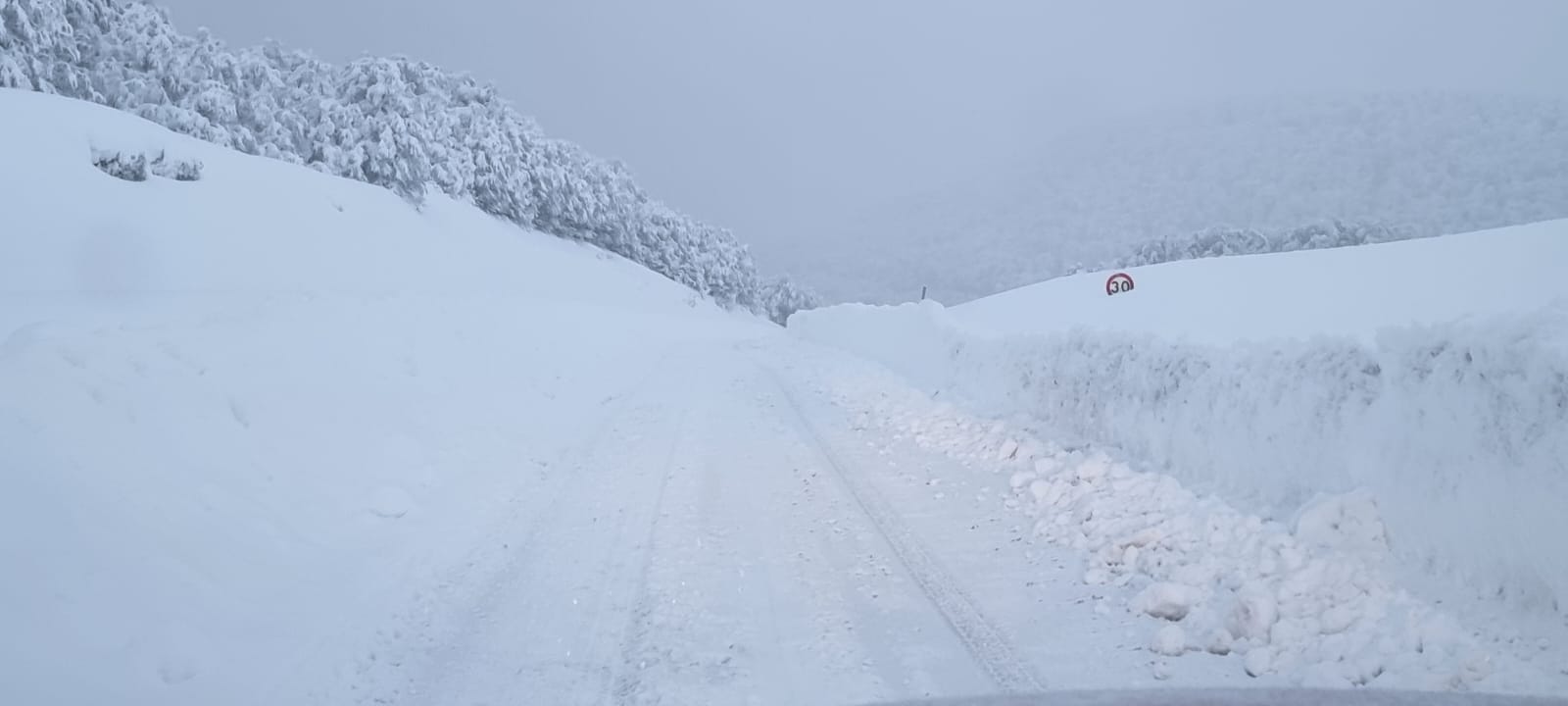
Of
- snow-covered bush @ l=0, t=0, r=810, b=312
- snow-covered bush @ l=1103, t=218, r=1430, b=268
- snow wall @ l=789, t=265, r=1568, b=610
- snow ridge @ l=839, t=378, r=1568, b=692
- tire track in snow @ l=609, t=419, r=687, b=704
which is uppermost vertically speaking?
snow-covered bush @ l=1103, t=218, r=1430, b=268

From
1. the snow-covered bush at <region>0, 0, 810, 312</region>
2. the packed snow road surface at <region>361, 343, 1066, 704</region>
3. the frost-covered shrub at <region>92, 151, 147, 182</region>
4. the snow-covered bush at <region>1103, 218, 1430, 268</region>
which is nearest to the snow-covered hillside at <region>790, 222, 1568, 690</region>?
the packed snow road surface at <region>361, 343, 1066, 704</region>

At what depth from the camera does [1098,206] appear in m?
98.1

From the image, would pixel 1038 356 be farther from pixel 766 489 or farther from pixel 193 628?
pixel 193 628

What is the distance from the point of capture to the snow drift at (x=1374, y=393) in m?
4.10

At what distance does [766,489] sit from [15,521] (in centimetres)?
535

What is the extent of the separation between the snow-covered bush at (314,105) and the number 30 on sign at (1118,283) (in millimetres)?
18360

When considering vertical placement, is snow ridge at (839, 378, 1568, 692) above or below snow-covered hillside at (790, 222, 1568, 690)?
below

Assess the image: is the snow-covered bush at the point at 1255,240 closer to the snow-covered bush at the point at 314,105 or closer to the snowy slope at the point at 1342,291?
the snowy slope at the point at 1342,291

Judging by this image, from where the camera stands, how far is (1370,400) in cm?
522

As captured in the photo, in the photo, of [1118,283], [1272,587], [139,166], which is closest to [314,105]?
[139,166]

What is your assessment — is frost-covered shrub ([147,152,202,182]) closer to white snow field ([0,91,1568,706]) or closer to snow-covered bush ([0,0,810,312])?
snow-covered bush ([0,0,810,312])

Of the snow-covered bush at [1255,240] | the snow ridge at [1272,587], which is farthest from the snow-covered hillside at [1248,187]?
the snow ridge at [1272,587]

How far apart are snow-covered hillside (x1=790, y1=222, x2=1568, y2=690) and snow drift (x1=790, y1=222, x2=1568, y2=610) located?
0.04ft

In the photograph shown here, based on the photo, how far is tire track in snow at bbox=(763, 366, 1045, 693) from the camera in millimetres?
4410
